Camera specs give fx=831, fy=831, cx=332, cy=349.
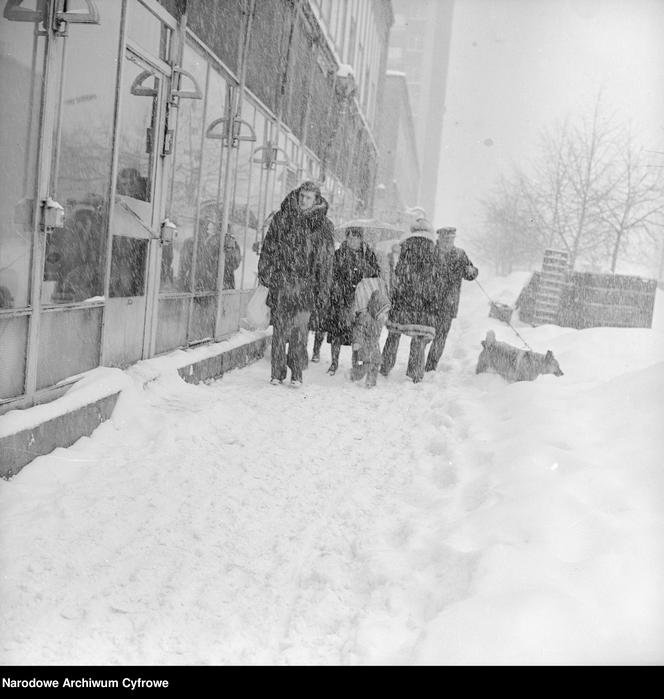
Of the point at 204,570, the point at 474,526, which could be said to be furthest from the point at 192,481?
the point at 474,526

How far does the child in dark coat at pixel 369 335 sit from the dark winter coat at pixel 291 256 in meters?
1.18

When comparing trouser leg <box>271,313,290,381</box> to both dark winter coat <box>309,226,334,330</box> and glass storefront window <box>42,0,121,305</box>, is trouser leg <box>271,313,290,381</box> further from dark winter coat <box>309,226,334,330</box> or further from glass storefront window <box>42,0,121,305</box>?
glass storefront window <box>42,0,121,305</box>

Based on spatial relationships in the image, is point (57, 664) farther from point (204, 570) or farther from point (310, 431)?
point (310, 431)

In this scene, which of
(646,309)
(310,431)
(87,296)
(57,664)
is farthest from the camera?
(646,309)

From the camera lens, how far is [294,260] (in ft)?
26.7

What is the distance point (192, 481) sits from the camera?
5055 mm

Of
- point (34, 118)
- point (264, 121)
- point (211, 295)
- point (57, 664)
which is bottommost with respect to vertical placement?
point (57, 664)

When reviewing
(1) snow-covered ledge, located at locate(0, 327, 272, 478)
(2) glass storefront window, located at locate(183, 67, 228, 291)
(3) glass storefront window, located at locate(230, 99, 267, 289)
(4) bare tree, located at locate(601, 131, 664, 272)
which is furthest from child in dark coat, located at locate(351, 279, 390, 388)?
(4) bare tree, located at locate(601, 131, 664, 272)

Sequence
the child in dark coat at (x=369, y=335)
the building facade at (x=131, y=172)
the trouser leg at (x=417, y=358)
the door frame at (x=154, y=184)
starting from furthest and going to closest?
the trouser leg at (x=417, y=358), the child in dark coat at (x=369, y=335), the door frame at (x=154, y=184), the building facade at (x=131, y=172)

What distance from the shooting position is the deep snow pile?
304 cm

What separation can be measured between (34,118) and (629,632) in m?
4.25

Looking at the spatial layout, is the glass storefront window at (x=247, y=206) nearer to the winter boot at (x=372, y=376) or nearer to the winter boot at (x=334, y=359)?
the winter boot at (x=334, y=359)

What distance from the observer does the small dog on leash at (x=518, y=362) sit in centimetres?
902

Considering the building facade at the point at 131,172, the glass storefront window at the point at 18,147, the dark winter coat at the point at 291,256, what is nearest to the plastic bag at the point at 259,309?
the dark winter coat at the point at 291,256
